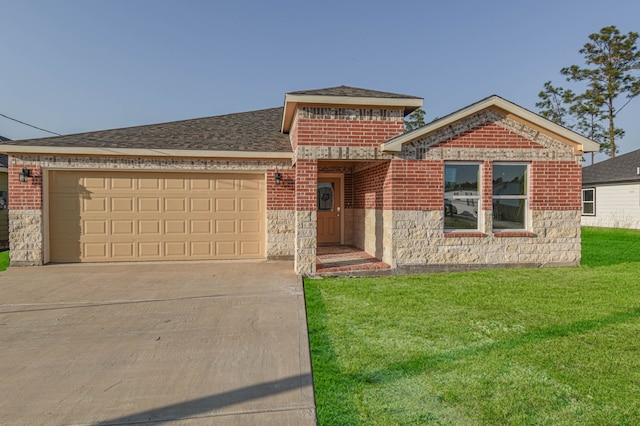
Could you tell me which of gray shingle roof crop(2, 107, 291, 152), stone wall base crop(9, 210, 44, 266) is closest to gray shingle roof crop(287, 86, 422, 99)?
gray shingle roof crop(2, 107, 291, 152)

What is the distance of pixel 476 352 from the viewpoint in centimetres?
418

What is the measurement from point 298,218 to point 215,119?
22.2 ft

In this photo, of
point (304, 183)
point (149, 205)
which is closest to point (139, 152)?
point (149, 205)

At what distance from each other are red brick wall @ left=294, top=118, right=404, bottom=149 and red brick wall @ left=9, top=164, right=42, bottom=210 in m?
6.85

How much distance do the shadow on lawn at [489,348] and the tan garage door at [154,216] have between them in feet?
23.7

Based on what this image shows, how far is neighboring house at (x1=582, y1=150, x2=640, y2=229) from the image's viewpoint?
18453mm

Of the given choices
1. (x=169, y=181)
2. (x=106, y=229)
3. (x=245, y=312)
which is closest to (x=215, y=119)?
(x=169, y=181)

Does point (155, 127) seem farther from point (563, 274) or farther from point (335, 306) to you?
point (563, 274)

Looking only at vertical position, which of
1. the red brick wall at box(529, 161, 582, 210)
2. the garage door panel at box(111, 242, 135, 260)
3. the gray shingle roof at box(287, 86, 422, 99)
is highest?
the gray shingle roof at box(287, 86, 422, 99)

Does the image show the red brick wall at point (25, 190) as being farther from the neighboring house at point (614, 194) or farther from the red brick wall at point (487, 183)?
the neighboring house at point (614, 194)

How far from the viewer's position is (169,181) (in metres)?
10.2

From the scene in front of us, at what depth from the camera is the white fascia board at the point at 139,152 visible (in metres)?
9.42

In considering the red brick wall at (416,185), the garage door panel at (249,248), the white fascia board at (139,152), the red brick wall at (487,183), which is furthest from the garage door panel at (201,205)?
the red brick wall at (487,183)

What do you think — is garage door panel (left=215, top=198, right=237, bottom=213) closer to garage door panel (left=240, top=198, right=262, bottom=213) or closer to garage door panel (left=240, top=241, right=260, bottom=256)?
garage door panel (left=240, top=198, right=262, bottom=213)
